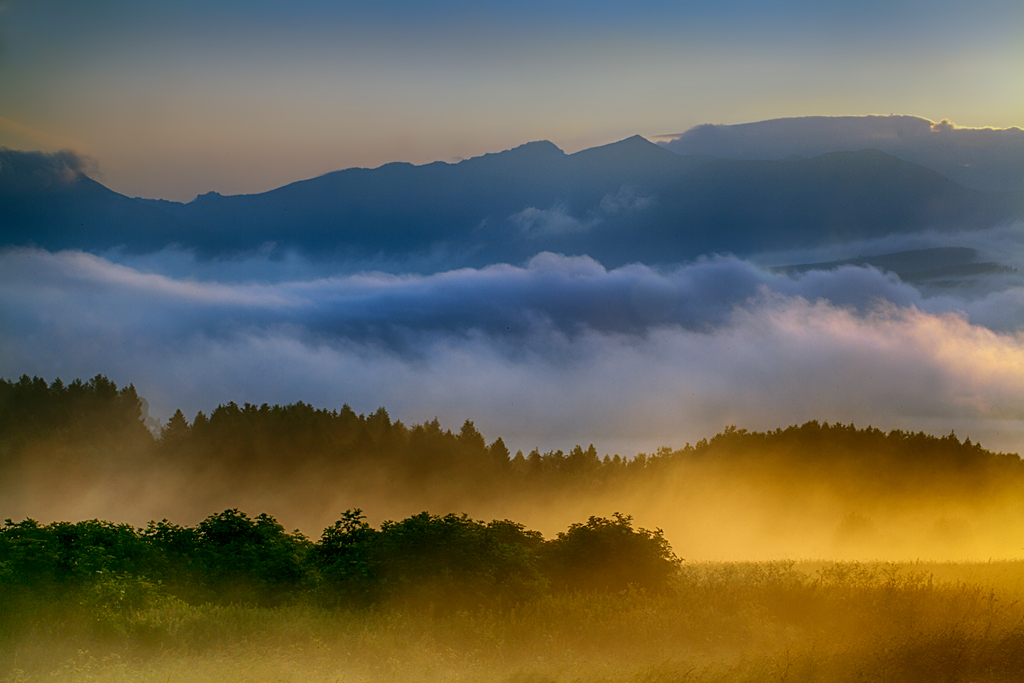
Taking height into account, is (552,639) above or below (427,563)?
below

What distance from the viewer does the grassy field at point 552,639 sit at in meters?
14.0

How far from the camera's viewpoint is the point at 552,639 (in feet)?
51.5

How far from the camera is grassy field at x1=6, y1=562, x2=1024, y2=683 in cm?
1405

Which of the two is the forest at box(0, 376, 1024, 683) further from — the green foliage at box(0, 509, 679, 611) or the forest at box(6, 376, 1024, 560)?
the forest at box(6, 376, 1024, 560)

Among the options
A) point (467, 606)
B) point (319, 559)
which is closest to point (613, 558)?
point (467, 606)

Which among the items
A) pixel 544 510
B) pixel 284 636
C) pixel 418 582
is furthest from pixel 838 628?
pixel 544 510

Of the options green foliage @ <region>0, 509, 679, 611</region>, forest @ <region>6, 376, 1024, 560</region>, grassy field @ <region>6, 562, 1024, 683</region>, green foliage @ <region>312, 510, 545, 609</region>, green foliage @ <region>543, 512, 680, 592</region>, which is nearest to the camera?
grassy field @ <region>6, 562, 1024, 683</region>

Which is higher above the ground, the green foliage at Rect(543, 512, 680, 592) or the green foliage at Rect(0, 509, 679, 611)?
the green foliage at Rect(0, 509, 679, 611)

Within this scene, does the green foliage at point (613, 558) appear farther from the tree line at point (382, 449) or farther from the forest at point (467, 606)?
the tree line at point (382, 449)

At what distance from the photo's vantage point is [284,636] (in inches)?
584

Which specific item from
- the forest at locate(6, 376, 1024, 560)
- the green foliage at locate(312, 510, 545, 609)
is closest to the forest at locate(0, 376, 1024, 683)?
the green foliage at locate(312, 510, 545, 609)

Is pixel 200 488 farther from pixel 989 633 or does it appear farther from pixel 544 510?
pixel 989 633

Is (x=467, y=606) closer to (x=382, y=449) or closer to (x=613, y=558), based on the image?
(x=613, y=558)

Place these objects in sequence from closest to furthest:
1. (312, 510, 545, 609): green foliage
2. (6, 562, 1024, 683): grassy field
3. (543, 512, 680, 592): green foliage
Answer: (6, 562, 1024, 683): grassy field < (312, 510, 545, 609): green foliage < (543, 512, 680, 592): green foliage
